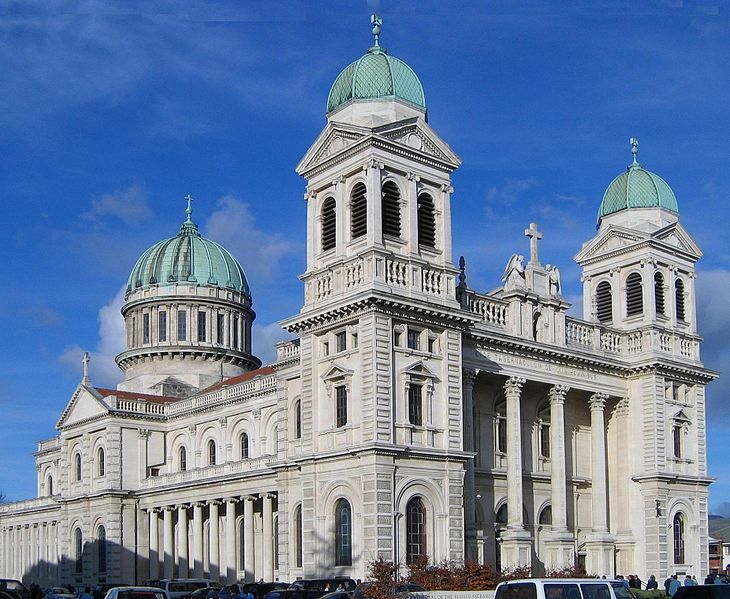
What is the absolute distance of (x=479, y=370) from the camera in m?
52.5

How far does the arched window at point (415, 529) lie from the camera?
153 feet

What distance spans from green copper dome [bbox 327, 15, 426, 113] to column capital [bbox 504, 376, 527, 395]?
13.3 metres

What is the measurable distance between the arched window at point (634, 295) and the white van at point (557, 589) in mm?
35839

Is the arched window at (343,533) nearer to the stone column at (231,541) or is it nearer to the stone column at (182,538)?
the stone column at (231,541)

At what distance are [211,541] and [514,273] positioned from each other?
2526 centimetres

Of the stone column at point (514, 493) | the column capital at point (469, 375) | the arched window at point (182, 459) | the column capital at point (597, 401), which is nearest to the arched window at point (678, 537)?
the column capital at point (597, 401)

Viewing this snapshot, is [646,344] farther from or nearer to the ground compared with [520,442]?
farther from the ground

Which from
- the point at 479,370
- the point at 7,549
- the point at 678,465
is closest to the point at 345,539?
the point at 479,370

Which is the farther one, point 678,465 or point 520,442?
point 678,465

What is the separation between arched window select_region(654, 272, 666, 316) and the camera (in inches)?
2436

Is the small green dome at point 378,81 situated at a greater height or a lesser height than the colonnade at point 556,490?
greater

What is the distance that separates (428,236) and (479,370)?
6.63m

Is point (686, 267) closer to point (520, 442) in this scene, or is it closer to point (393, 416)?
point (520, 442)

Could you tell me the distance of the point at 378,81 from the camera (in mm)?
50312
